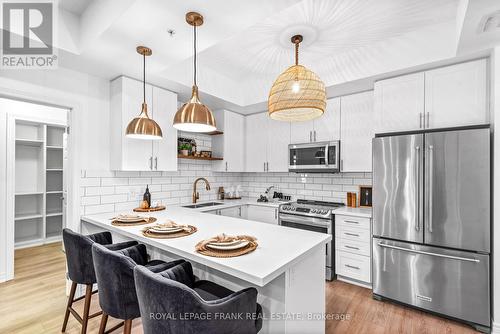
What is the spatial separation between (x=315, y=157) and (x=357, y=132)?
63 centimetres

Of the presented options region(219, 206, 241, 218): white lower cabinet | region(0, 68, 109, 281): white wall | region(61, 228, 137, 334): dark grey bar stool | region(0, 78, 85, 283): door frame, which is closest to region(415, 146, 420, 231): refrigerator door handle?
region(219, 206, 241, 218): white lower cabinet

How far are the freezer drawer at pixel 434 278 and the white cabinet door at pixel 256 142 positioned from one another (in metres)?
2.14

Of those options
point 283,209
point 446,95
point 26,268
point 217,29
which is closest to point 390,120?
point 446,95

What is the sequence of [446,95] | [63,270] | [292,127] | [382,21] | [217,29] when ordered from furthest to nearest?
[292,127] → [63,270] → [446,95] → [382,21] → [217,29]

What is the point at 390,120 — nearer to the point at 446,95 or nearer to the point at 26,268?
the point at 446,95

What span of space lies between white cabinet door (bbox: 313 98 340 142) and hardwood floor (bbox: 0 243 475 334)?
1.93 meters

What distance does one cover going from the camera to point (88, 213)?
8.72ft

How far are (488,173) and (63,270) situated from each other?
502 centimetres

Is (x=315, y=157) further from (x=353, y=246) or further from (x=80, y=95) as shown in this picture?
(x=80, y=95)

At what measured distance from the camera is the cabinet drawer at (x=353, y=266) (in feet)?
9.27

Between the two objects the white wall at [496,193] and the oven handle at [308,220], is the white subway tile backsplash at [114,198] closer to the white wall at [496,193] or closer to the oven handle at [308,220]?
the oven handle at [308,220]

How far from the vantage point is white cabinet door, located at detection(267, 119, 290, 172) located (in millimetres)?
3836

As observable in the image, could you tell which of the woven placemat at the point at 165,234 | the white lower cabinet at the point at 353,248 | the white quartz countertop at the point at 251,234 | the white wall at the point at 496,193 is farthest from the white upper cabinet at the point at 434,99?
the woven placemat at the point at 165,234

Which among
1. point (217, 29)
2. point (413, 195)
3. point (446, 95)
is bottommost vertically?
point (413, 195)
